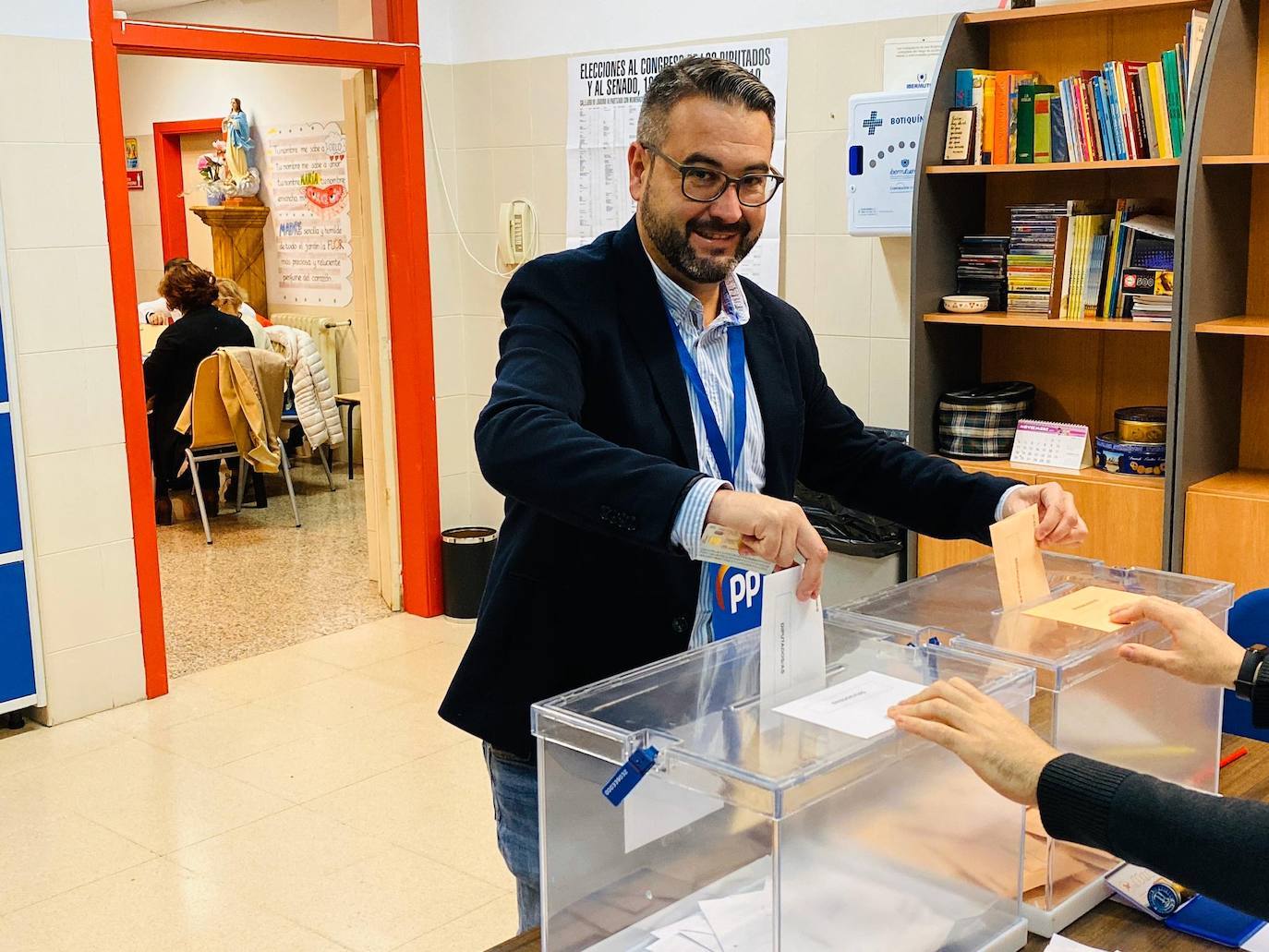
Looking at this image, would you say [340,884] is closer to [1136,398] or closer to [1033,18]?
[1136,398]

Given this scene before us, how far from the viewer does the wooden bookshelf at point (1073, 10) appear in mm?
3678

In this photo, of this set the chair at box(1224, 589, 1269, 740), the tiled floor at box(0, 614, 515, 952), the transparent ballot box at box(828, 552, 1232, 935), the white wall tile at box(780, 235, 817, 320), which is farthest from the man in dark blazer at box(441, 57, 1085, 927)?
the white wall tile at box(780, 235, 817, 320)

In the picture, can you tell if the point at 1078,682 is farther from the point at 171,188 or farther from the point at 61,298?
the point at 171,188

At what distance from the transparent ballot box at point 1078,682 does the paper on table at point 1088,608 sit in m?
0.01

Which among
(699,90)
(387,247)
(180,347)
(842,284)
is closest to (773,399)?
(699,90)

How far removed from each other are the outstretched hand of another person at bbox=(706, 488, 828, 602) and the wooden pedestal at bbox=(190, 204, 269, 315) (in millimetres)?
8308

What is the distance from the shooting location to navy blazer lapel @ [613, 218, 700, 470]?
1.85 meters

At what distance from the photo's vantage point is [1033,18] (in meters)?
3.95

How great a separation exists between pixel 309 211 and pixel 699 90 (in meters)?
7.55

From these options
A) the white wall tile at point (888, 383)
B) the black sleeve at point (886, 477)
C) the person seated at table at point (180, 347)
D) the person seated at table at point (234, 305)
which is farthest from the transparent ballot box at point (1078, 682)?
the person seated at table at point (234, 305)

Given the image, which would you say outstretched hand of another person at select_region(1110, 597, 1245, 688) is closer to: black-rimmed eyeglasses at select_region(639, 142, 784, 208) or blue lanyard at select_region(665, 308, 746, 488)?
blue lanyard at select_region(665, 308, 746, 488)

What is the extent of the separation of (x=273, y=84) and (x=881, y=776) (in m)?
8.52

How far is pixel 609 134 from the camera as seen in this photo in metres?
5.27

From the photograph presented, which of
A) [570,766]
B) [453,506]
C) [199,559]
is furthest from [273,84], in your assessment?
[570,766]
